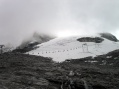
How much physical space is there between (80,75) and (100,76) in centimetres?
424

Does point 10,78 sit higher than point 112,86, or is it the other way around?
point 10,78

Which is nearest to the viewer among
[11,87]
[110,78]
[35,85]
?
[11,87]

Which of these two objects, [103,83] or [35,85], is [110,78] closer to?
[103,83]

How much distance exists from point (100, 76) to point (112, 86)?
660 cm

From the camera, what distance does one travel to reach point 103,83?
33.0 meters

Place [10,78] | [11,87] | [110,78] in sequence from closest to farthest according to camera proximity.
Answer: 1. [11,87]
2. [10,78]
3. [110,78]

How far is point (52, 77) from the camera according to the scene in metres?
34.8

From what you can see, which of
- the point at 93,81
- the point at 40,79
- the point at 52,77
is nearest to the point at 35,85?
the point at 40,79

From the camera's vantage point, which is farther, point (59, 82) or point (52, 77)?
point (52, 77)

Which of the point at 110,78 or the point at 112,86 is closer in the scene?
the point at 112,86

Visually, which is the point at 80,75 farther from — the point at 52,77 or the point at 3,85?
the point at 3,85

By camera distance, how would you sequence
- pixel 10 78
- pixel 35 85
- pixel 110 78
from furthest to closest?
1. pixel 110 78
2. pixel 10 78
3. pixel 35 85

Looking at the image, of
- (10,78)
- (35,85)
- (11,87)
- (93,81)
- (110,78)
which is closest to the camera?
(11,87)

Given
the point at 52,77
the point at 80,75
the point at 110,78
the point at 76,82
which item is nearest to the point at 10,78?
the point at 52,77
